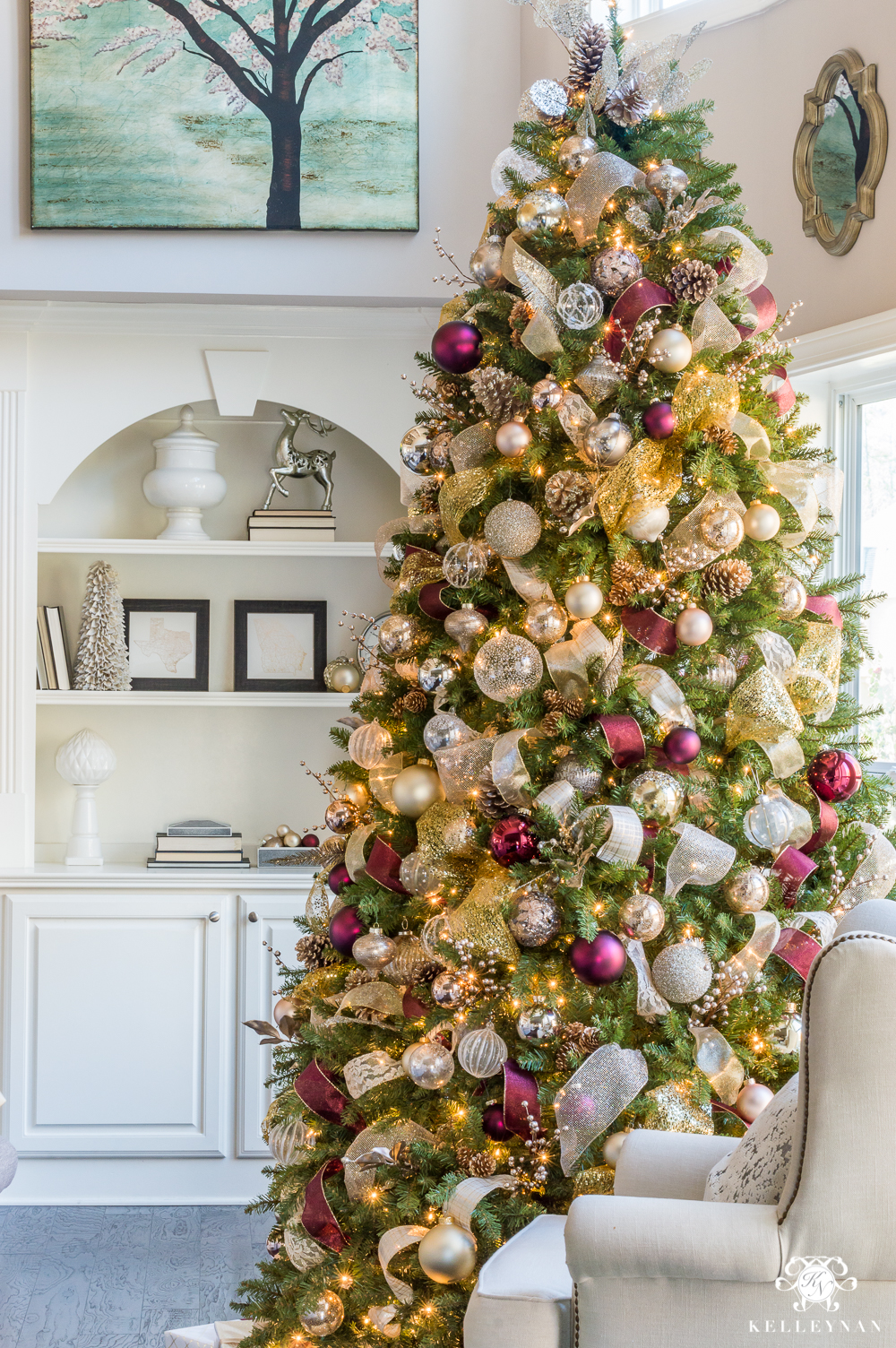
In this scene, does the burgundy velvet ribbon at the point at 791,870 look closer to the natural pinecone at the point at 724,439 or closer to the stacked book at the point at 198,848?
the natural pinecone at the point at 724,439

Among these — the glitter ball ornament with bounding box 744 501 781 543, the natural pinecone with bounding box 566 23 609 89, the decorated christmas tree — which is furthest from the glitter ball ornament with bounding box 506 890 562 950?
the natural pinecone with bounding box 566 23 609 89

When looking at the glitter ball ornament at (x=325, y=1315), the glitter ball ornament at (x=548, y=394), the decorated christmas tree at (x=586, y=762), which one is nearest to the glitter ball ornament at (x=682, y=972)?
the decorated christmas tree at (x=586, y=762)

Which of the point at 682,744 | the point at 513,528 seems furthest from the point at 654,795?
the point at 513,528

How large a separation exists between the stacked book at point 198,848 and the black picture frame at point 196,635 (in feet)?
1.43

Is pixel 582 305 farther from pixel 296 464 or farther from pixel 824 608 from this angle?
pixel 296 464

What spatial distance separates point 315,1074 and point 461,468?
0.88 m

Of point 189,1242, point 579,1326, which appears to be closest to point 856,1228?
point 579,1326

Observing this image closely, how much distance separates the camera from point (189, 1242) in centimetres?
280

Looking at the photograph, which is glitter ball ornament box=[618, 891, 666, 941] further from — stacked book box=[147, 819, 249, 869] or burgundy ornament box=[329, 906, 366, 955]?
stacked book box=[147, 819, 249, 869]

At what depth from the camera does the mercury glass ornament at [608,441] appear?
1.38 meters

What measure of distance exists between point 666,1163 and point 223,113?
9.41 feet

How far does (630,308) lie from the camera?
1417 mm

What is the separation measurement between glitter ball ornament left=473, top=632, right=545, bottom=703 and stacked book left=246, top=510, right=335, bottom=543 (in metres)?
2.03

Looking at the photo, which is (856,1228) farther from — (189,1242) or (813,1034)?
(189,1242)
